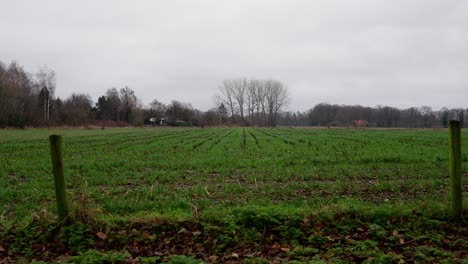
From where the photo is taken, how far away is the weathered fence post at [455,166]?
5188mm

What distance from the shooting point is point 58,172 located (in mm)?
5066

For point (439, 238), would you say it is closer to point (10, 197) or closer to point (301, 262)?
point (301, 262)

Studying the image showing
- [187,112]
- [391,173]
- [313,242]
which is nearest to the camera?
[313,242]

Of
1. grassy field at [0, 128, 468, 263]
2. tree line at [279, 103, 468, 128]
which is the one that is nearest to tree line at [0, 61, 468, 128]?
tree line at [279, 103, 468, 128]

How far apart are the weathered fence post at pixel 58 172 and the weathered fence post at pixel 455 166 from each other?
22.3ft

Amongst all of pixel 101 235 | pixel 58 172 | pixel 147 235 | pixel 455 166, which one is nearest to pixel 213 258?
pixel 147 235

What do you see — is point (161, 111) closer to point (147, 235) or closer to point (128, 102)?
point (128, 102)

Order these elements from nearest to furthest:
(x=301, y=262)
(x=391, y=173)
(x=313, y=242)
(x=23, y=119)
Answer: (x=301, y=262), (x=313, y=242), (x=391, y=173), (x=23, y=119)

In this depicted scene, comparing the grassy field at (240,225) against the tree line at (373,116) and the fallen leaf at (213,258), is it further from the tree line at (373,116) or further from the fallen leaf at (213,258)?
the tree line at (373,116)

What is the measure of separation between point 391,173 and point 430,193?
2.85 metres

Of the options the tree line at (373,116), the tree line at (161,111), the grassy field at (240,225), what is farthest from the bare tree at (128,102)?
the grassy field at (240,225)

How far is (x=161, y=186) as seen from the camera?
9.09 meters

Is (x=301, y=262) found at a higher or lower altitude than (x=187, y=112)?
lower

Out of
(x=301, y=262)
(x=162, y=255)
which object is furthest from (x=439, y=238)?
(x=162, y=255)
